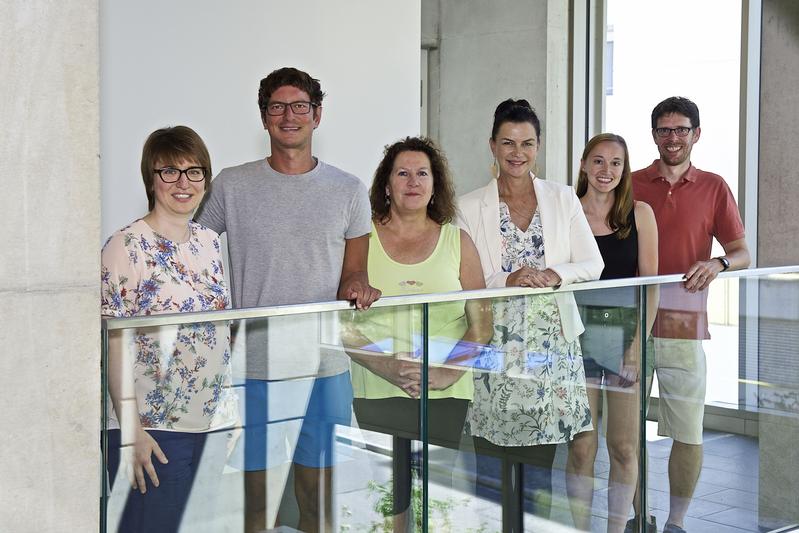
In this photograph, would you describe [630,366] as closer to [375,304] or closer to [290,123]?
[375,304]

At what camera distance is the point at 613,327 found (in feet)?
12.6

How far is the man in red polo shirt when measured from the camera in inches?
161

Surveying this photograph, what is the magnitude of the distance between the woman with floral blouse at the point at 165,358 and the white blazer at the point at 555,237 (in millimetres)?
1059

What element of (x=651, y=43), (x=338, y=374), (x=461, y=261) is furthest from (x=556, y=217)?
(x=651, y=43)

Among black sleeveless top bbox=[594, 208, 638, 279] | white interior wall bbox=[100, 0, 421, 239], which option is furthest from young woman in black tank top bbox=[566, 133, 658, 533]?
white interior wall bbox=[100, 0, 421, 239]

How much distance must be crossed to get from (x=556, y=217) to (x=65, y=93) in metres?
2.08

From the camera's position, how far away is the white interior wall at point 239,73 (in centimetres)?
494

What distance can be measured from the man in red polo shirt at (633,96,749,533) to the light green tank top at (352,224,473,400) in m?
0.97

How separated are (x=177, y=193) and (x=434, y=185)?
103 centimetres

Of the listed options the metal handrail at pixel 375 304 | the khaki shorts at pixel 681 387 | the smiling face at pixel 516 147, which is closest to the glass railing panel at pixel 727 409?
the khaki shorts at pixel 681 387

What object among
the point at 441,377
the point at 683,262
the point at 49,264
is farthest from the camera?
the point at 683,262

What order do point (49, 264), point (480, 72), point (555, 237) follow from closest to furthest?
point (49, 264) → point (555, 237) → point (480, 72)

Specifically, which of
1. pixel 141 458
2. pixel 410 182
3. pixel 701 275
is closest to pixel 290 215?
pixel 410 182

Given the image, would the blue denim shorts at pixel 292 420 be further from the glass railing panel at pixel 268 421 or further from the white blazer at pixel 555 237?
the white blazer at pixel 555 237
